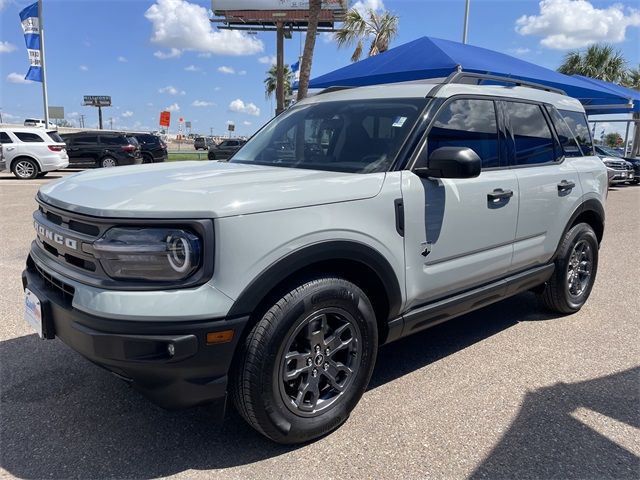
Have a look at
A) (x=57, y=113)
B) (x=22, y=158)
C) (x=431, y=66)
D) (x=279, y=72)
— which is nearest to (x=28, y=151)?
(x=22, y=158)

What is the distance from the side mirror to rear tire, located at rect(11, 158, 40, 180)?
18.2 metres

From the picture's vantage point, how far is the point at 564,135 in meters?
4.29

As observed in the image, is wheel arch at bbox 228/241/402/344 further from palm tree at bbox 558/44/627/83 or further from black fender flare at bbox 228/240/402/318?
palm tree at bbox 558/44/627/83

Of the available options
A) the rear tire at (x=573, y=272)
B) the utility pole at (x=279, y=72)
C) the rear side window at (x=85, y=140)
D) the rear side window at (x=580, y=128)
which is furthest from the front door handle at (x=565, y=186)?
the rear side window at (x=85, y=140)

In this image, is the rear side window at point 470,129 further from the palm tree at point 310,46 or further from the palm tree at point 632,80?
the palm tree at point 632,80

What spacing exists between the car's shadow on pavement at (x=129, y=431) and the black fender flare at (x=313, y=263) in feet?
2.05

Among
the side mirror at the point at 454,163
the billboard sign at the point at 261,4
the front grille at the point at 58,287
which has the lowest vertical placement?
the front grille at the point at 58,287

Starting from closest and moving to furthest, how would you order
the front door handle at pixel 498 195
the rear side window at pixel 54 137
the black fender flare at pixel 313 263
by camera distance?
the black fender flare at pixel 313 263 < the front door handle at pixel 498 195 < the rear side window at pixel 54 137

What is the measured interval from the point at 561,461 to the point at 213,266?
196cm

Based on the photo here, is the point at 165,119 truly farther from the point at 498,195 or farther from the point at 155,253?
the point at 155,253

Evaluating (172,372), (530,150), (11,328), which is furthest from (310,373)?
(11,328)

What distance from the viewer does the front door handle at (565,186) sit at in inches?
158

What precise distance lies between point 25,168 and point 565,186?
1821cm

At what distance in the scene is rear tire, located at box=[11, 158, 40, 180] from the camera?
1727 cm
